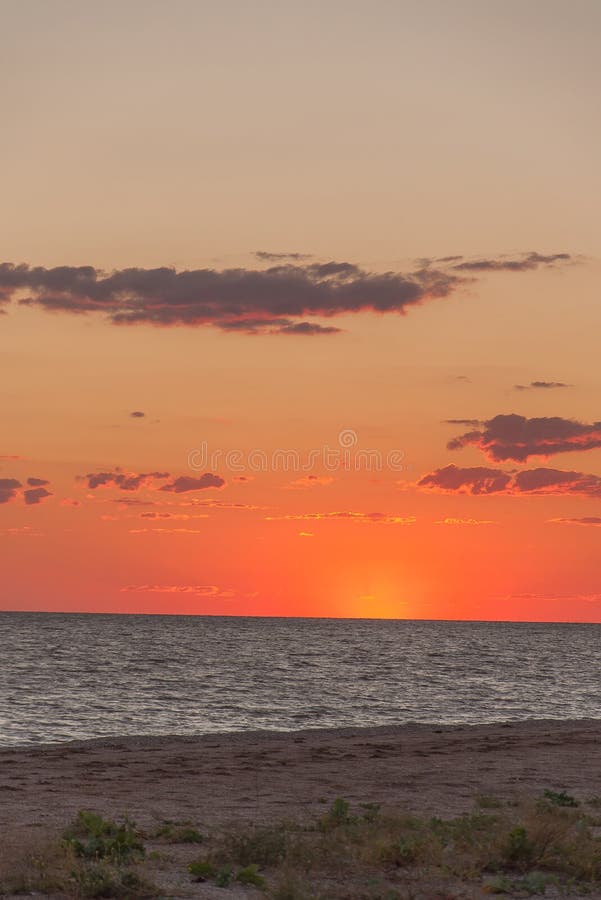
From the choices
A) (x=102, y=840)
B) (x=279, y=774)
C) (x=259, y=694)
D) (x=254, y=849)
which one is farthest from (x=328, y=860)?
(x=259, y=694)

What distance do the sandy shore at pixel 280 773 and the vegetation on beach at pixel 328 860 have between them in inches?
101

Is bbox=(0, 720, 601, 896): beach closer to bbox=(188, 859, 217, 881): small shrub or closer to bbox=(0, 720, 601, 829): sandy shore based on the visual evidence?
bbox=(0, 720, 601, 829): sandy shore

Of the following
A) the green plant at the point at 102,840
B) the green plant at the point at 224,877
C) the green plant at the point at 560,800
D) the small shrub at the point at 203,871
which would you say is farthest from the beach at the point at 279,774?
the green plant at the point at 102,840

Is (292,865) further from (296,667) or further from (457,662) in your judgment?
(457,662)

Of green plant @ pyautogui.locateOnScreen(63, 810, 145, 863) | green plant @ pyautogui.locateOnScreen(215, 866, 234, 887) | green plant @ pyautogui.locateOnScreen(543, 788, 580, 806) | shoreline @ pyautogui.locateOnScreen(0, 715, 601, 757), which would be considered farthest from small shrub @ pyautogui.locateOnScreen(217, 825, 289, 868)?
shoreline @ pyautogui.locateOnScreen(0, 715, 601, 757)

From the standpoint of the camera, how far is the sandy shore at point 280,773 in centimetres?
1911

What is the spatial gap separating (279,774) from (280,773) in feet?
0.63

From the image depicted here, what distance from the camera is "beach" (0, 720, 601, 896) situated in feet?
61.6

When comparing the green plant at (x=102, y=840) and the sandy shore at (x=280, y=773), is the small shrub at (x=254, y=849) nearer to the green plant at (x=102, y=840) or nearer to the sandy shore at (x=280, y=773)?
the green plant at (x=102, y=840)

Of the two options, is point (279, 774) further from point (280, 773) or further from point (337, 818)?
point (337, 818)

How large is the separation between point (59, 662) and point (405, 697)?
39.5m

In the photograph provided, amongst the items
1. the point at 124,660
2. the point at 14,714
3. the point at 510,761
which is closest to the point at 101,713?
the point at 14,714

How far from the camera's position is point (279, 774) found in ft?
78.2

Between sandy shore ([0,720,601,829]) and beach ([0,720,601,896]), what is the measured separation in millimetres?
27
